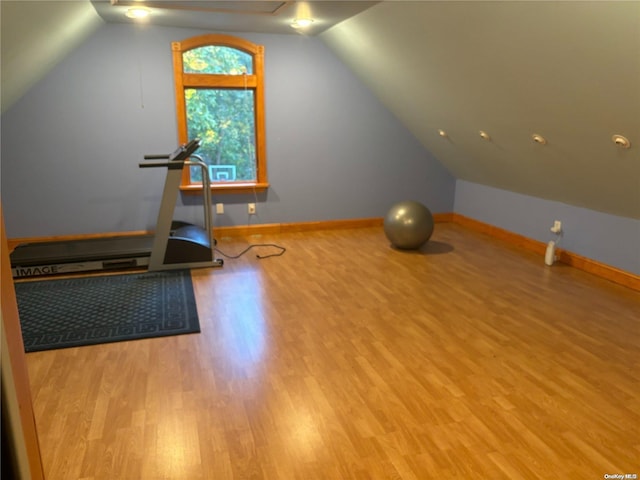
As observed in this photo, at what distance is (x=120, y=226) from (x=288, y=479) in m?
3.92

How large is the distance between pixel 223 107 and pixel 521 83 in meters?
3.10

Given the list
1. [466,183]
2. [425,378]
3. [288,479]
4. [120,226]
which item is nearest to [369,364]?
[425,378]

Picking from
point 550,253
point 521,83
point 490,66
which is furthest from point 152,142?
point 550,253

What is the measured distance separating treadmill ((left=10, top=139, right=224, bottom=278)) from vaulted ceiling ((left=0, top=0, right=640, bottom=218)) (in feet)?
4.16

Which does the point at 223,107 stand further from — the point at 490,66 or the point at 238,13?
the point at 490,66

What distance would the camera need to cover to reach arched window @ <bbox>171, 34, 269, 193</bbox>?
4.96 m

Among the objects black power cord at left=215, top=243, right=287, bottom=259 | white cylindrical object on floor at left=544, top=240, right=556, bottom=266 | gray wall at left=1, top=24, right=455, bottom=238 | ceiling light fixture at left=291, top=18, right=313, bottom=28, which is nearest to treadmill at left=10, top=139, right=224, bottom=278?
black power cord at left=215, top=243, right=287, bottom=259

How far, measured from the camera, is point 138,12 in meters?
4.02

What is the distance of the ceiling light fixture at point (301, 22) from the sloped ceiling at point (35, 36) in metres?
1.72

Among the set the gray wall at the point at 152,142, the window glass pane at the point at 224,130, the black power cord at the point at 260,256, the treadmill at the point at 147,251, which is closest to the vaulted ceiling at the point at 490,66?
the gray wall at the point at 152,142

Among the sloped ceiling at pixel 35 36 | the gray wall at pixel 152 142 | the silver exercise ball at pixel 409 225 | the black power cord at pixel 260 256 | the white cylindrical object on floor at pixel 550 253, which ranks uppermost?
the sloped ceiling at pixel 35 36

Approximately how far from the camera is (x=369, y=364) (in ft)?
8.87

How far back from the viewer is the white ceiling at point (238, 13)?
145 inches

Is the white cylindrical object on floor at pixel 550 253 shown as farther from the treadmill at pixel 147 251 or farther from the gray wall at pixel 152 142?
the treadmill at pixel 147 251
